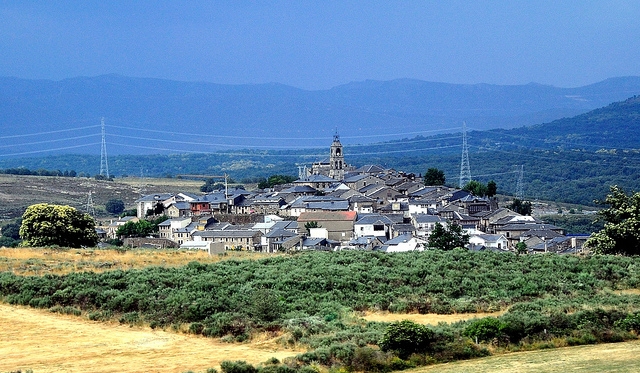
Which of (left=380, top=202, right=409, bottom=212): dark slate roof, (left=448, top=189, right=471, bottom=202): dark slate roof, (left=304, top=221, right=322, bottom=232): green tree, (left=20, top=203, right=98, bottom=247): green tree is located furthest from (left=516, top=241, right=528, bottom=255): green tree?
(left=20, top=203, right=98, bottom=247): green tree

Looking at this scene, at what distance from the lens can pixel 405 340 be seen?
25469mm

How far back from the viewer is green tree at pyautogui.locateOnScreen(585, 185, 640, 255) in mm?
43969

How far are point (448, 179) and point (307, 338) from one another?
550ft

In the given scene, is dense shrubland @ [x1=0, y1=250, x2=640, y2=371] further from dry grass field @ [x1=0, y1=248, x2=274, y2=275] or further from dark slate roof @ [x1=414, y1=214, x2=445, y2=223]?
dark slate roof @ [x1=414, y1=214, x2=445, y2=223]

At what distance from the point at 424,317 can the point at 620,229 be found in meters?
16.3

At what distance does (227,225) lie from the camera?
8438 centimetres

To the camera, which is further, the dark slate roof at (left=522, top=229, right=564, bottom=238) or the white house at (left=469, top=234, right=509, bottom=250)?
the dark slate roof at (left=522, top=229, right=564, bottom=238)

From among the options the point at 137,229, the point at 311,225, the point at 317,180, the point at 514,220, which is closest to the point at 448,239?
the point at 311,225

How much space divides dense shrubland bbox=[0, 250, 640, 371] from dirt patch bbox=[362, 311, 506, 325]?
1.58ft

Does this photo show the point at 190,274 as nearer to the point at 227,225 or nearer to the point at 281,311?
the point at 281,311

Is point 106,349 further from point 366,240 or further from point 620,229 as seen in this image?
point 366,240

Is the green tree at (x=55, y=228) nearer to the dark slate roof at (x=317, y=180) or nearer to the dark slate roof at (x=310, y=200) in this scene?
the dark slate roof at (x=310, y=200)

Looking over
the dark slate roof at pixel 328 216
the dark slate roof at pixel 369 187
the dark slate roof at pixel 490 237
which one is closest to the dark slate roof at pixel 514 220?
the dark slate roof at pixel 490 237

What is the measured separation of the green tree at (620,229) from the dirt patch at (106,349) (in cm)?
2230
